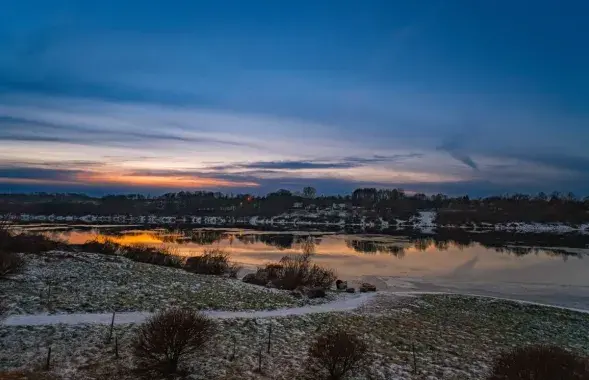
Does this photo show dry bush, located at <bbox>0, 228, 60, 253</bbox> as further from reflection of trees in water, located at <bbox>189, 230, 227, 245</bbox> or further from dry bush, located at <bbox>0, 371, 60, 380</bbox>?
reflection of trees in water, located at <bbox>189, 230, 227, 245</bbox>

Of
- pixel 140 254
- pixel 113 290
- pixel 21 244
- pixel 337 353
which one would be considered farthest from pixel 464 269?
pixel 21 244

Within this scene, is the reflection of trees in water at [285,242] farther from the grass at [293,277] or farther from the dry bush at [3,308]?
the dry bush at [3,308]

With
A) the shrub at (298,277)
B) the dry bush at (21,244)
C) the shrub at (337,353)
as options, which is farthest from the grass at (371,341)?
the dry bush at (21,244)

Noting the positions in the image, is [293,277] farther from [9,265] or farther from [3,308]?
[3,308]

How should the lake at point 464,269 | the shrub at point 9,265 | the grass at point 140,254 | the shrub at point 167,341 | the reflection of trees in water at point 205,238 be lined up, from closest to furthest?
the shrub at point 167,341
the shrub at point 9,265
the lake at point 464,269
the grass at point 140,254
the reflection of trees in water at point 205,238

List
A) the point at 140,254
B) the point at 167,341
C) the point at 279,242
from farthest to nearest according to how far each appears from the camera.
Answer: the point at 279,242
the point at 140,254
the point at 167,341

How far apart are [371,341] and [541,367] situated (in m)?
8.58

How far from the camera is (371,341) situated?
19031 mm

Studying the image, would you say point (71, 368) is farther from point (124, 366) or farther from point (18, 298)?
point (18, 298)

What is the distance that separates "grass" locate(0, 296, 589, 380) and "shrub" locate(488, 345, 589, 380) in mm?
4200

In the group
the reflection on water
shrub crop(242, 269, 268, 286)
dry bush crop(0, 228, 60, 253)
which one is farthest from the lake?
dry bush crop(0, 228, 60, 253)

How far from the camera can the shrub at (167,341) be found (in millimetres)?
13539

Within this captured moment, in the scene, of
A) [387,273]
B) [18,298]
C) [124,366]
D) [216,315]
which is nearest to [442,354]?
[216,315]

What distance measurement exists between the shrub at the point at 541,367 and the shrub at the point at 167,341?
8.56 meters
